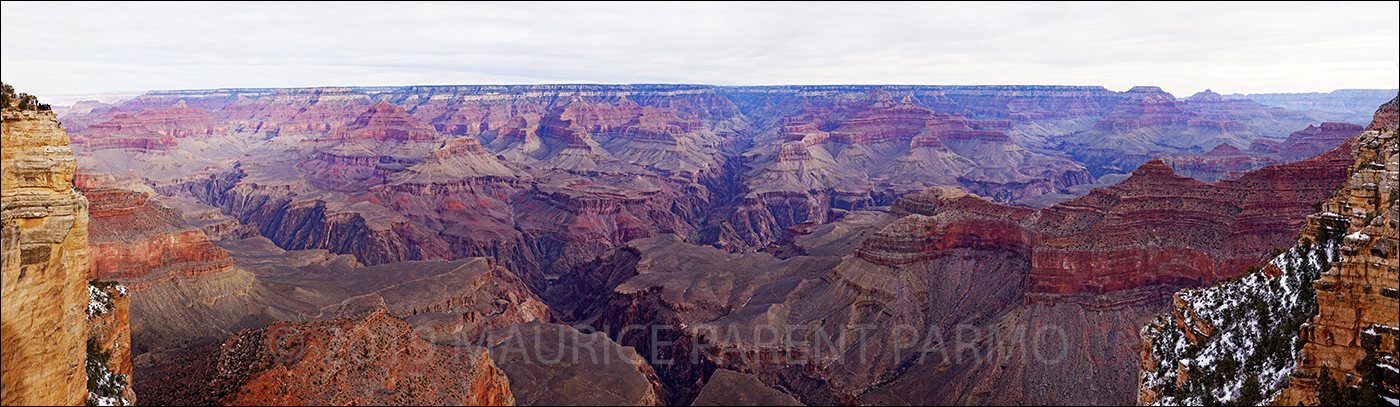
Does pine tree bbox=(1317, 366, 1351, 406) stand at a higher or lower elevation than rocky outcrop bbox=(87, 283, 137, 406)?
higher

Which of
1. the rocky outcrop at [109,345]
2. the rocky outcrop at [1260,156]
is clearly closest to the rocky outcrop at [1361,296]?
→ the rocky outcrop at [109,345]

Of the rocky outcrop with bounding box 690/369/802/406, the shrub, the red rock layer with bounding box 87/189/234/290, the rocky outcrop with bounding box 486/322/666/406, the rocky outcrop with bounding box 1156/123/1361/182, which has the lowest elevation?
the rocky outcrop with bounding box 690/369/802/406

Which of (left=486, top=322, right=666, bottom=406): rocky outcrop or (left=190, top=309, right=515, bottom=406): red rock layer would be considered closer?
(left=190, top=309, right=515, bottom=406): red rock layer

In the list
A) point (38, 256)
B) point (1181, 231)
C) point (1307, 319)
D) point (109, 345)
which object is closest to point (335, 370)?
point (109, 345)

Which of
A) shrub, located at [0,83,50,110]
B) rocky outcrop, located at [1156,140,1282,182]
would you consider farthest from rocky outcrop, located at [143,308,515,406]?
rocky outcrop, located at [1156,140,1282,182]

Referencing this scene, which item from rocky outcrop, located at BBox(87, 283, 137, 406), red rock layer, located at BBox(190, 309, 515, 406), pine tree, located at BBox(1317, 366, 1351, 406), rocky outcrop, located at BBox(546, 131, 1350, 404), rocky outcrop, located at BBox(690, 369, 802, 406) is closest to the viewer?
pine tree, located at BBox(1317, 366, 1351, 406)

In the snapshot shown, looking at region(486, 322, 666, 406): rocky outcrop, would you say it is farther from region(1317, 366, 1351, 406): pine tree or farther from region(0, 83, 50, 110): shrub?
region(1317, 366, 1351, 406): pine tree

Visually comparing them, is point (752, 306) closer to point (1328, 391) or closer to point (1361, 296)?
point (1328, 391)

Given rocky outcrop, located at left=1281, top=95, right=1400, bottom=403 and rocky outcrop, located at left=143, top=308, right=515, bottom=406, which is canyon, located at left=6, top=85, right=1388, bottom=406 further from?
rocky outcrop, located at left=1281, top=95, right=1400, bottom=403

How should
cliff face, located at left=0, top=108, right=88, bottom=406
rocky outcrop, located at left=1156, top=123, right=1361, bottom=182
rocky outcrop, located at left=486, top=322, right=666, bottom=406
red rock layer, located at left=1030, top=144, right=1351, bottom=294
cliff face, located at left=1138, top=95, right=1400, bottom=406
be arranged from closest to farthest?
1. cliff face, located at left=0, top=108, right=88, bottom=406
2. cliff face, located at left=1138, top=95, right=1400, bottom=406
3. rocky outcrop, located at left=486, top=322, right=666, bottom=406
4. red rock layer, located at left=1030, top=144, right=1351, bottom=294
5. rocky outcrop, located at left=1156, top=123, right=1361, bottom=182
